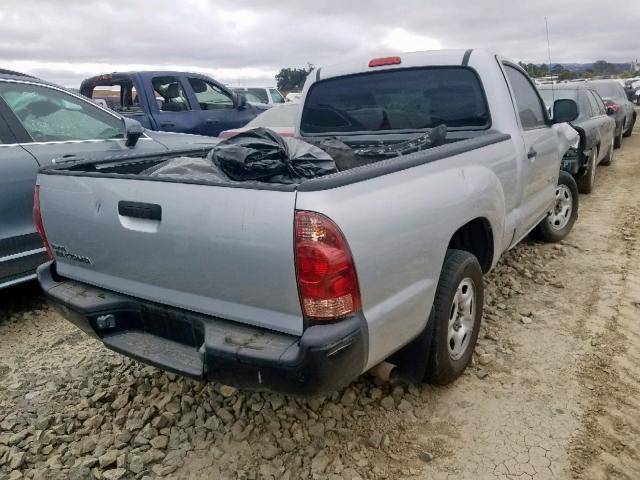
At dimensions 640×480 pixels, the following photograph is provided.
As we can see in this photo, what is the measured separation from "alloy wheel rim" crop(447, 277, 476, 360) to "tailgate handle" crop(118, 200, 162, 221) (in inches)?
62.9

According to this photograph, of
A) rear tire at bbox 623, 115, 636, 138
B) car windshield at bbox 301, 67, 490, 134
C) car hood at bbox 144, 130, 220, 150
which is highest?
car windshield at bbox 301, 67, 490, 134

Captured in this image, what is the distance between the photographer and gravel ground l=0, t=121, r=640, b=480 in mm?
2469

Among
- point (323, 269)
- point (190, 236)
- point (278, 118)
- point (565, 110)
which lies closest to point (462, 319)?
point (323, 269)

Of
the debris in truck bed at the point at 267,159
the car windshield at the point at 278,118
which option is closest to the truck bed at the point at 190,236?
the debris in truck bed at the point at 267,159

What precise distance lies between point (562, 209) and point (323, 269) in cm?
445

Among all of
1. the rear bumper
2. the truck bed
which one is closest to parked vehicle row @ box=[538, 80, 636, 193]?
the truck bed

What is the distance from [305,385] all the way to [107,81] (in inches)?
296

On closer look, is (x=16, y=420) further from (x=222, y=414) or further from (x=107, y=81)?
(x=107, y=81)

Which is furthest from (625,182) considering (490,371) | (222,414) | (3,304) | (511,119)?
(3,304)

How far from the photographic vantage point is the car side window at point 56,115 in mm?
4242

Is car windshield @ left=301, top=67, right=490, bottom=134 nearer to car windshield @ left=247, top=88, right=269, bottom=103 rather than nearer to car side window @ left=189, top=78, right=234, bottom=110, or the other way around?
car side window @ left=189, top=78, right=234, bottom=110

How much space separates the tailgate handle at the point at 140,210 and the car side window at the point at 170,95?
5.87m

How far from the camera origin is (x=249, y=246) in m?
2.02

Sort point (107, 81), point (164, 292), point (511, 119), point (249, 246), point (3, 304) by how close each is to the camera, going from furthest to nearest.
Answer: point (107, 81)
point (3, 304)
point (511, 119)
point (164, 292)
point (249, 246)
